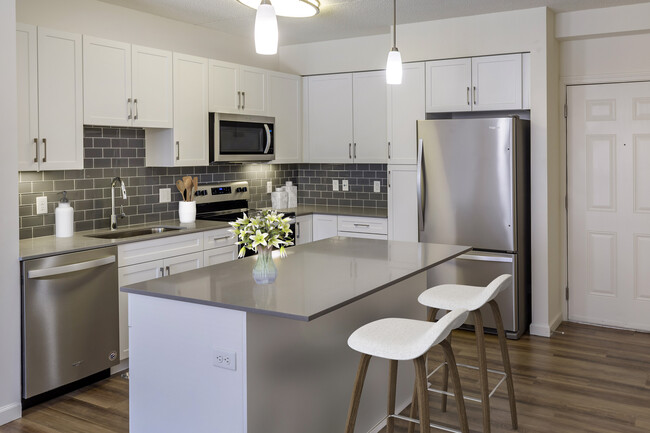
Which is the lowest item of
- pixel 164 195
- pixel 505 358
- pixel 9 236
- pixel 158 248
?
pixel 505 358

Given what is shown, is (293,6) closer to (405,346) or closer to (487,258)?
(405,346)

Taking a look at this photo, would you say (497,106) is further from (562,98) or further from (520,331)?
(520,331)

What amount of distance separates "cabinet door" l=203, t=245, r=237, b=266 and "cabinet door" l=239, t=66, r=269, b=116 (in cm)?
129

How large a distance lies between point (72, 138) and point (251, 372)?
7.69 ft

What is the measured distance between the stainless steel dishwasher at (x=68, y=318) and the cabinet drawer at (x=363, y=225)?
7.89 feet

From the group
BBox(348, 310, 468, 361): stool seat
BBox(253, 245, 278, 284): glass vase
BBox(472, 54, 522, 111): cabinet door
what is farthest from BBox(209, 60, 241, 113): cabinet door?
BBox(348, 310, 468, 361): stool seat

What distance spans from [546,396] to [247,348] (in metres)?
2.18

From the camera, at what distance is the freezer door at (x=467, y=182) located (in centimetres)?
468

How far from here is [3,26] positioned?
10.5 ft

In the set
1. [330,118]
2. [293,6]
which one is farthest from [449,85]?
[293,6]

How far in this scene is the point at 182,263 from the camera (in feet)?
14.4

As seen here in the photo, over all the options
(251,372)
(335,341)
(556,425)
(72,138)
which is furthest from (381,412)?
(72,138)

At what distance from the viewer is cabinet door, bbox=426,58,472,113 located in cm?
504

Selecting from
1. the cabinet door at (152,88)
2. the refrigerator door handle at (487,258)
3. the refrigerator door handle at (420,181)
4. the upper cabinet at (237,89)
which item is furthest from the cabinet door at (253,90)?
the refrigerator door handle at (487,258)
